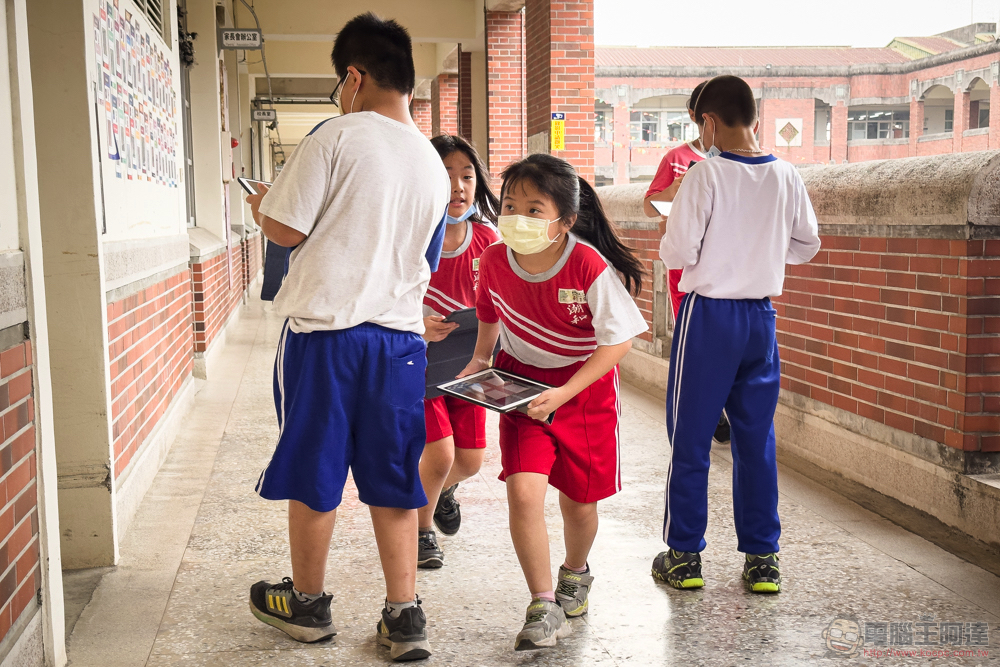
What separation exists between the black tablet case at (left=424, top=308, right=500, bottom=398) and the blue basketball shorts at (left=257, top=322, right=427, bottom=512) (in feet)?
2.02

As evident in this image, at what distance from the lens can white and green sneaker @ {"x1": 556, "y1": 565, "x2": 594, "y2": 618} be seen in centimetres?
275

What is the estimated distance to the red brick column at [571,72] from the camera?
8820 mm

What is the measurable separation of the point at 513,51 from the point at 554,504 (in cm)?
889

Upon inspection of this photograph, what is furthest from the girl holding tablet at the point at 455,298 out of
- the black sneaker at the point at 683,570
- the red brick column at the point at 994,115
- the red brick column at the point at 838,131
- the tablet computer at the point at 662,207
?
the red brick column at the point at 838,131

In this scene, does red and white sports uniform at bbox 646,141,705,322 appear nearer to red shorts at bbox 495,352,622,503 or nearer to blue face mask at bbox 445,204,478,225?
blue face mask at bbox 445,204,478,225

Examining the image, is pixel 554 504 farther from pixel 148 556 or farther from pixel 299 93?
pixel 299 93

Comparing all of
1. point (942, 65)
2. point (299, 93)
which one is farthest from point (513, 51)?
point (942, 65)

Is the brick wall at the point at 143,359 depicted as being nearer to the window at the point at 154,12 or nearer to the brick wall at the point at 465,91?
the window at the point at 154,12

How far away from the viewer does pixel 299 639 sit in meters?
2.58

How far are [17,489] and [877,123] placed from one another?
142 ft

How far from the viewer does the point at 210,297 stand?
7582 mm

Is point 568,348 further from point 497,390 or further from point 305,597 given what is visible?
point 305,597

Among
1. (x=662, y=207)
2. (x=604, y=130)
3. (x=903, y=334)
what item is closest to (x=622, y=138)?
(x=604, y=130)

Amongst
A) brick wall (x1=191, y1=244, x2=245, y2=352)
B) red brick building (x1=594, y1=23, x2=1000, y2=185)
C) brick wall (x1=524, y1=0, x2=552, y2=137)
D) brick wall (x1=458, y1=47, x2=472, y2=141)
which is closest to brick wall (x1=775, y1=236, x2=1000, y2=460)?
brick wall (x1=191, y1=244, x2=245, y2=352)
